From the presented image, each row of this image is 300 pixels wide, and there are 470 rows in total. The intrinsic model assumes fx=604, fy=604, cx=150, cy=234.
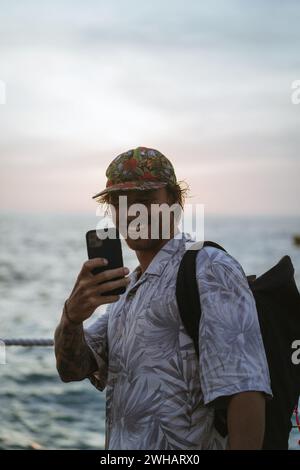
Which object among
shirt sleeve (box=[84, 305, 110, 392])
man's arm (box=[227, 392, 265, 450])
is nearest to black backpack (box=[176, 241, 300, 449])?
man's arm (box=[227, 392, 265, 450])

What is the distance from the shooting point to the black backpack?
91.5 inches

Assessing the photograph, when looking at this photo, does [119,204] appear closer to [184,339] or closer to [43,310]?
[184,339]

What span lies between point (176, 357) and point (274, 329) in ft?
1.37

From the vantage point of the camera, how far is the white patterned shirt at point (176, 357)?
221 centimetres

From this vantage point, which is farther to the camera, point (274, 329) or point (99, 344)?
point (99, 344)

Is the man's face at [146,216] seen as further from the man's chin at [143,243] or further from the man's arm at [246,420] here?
the man's arm at [246,420]

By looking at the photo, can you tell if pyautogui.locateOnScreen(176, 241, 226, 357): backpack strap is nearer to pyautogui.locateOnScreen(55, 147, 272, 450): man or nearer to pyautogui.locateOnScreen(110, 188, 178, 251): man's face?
pyautogui.locateOnScreen(55, 147, 272, 450): man

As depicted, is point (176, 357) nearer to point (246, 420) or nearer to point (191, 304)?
point (191, 304)

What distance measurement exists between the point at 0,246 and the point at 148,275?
8526 cm

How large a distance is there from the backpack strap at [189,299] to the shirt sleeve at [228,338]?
4 cm

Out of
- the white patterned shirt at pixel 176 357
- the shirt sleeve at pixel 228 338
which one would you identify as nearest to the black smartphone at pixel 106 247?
the white patterned shirt at pixel 176 357

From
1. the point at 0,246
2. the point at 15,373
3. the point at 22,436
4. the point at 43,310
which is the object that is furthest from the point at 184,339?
the point at 0,246

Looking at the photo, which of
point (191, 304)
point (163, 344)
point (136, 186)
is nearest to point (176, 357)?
point (163, 344)

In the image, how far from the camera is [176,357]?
237cm
